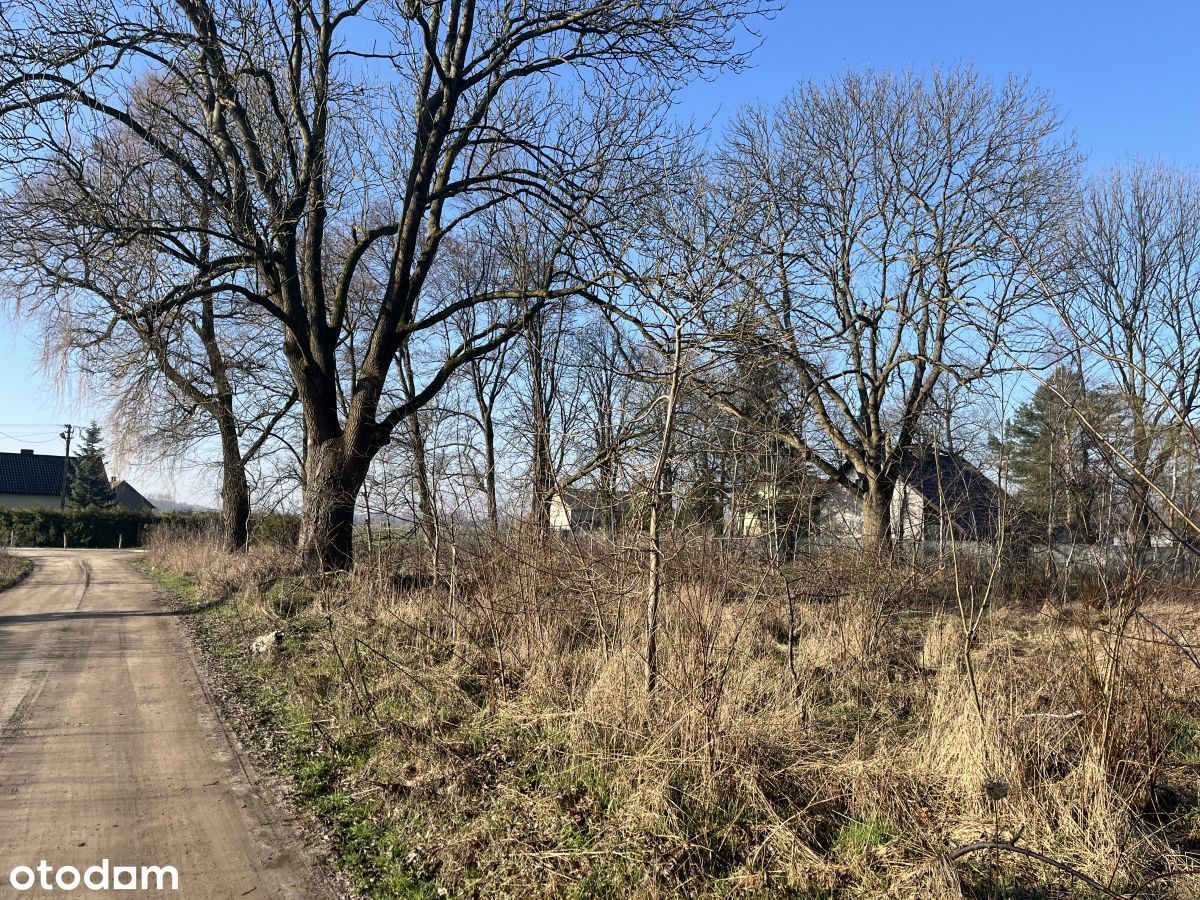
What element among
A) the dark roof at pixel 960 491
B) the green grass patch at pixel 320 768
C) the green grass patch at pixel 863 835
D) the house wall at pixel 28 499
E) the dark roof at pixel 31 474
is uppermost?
the dark roof at pixel 31 474

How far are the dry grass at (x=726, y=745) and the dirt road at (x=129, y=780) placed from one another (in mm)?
705

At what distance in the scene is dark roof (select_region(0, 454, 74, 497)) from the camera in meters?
60.5

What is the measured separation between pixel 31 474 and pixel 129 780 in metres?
69.5

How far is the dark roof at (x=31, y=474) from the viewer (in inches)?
2383

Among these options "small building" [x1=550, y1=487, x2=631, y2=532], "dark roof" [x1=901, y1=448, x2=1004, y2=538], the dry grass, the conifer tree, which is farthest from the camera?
the conifer tree

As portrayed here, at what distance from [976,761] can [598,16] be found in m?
12.2

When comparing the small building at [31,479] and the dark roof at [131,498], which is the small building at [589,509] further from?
the dark roof at [131,498]

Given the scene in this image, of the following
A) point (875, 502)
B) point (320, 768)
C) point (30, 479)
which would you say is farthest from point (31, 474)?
point (320, 768)

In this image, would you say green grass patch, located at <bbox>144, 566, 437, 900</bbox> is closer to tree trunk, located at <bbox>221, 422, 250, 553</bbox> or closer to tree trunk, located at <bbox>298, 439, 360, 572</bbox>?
tree trunk, located at <bbox>298, 439, 360, 572</bbox>

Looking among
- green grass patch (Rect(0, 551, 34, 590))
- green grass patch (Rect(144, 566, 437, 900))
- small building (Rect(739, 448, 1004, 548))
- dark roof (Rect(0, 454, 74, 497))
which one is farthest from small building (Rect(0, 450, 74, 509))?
small building (Rect(739, 448, 1004, 548))

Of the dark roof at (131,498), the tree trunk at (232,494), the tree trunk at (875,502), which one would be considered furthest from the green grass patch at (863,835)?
the dark roof at (131,498)

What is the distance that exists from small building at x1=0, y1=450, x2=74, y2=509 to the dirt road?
59994 mm

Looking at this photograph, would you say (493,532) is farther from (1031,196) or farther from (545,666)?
(1031,196)

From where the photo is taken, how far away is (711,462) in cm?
646
